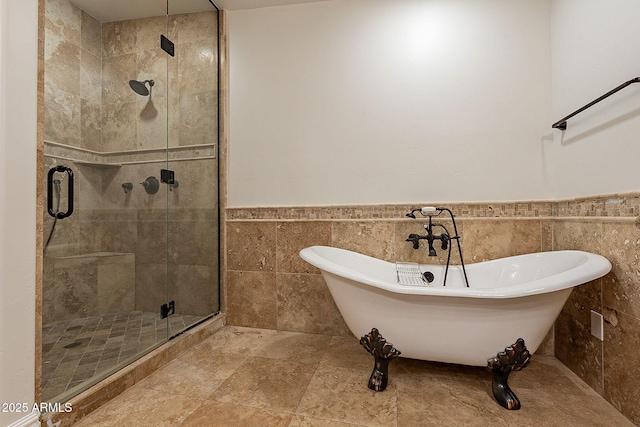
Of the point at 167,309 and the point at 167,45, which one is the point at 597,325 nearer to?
the point at 167,309

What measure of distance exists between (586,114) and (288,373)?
2.07 meters

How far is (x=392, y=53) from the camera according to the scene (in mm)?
1911

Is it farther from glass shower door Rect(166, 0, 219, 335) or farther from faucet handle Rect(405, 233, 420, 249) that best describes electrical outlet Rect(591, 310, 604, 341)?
glass shower door Rect(166, 0, 219, 335)

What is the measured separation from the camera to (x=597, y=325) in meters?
1.32

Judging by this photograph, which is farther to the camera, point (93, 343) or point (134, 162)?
point (134, 162)

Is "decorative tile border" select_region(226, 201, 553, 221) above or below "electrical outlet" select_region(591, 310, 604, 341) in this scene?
above

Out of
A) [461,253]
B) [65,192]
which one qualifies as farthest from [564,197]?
[65,192]

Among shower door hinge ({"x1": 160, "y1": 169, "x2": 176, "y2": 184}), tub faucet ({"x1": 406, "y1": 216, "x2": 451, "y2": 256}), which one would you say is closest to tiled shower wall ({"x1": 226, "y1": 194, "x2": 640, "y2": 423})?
tub faucet ({"x1": 406, "y1": 216, "x2": 451, "y2": 256})

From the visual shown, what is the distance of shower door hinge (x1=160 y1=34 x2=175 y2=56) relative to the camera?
1.88 meters

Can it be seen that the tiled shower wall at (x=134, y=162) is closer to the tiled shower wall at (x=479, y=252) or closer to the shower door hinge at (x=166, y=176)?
the shower door hinge at (x=166, y=176)

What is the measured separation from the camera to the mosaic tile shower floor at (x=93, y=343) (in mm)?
1213

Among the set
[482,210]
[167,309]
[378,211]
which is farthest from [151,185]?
[482,210]

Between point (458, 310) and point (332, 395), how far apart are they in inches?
27.0

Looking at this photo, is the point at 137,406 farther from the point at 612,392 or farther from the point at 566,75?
the point at 566,75
